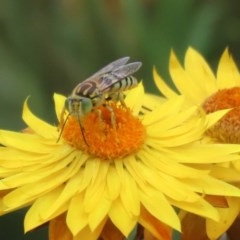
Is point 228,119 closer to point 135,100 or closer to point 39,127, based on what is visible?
point 135,100

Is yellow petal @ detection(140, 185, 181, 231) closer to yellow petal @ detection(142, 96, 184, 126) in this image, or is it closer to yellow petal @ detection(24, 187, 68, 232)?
yellow petal @ detection(24, 187, 68, 232)

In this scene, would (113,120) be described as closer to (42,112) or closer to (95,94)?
(95,94)

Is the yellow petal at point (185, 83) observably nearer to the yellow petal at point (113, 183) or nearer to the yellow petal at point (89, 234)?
the yellow petal at point (113, 183)

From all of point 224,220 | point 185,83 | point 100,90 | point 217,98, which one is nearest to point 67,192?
point 100,90

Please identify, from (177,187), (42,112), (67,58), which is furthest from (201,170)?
(67,58)


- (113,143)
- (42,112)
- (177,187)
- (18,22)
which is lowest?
(177,187)
